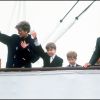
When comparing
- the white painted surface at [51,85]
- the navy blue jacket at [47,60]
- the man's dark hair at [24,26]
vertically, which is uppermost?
the man's dark hair at [24,26]

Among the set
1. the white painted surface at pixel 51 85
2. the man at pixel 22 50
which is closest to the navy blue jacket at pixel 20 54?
the man at pixel 22 50

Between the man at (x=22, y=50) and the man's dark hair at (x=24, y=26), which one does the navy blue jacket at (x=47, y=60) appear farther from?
the man's dark hair at (x=24, y=26)

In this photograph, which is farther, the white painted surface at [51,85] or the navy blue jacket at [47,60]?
the navy blue jacket at [47,60]

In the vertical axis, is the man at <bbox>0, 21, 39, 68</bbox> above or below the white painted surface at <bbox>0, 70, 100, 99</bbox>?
above

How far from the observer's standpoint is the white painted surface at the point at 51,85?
13.3 feet

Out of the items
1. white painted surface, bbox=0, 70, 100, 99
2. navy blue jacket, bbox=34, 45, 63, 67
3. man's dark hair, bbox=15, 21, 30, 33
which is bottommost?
white painted surface, bbox=0, 70, 100, 99

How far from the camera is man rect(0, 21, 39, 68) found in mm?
4254

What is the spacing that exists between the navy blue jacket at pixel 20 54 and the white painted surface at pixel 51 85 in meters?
0.14

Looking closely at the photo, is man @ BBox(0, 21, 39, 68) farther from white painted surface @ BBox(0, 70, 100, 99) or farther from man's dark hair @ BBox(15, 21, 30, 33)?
white painted surface @ BBox(0, 70, 100, 99)

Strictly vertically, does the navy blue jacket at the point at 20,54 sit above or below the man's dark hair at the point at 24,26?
below

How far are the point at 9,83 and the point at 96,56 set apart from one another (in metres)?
0.72

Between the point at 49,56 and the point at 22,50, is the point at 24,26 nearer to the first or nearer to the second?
the point at 22,50

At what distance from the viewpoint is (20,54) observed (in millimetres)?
4273

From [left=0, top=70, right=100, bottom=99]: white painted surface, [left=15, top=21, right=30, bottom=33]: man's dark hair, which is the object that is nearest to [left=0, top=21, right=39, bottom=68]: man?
[left=15, top=21, right=30, bottom=33]: man's dark hair
